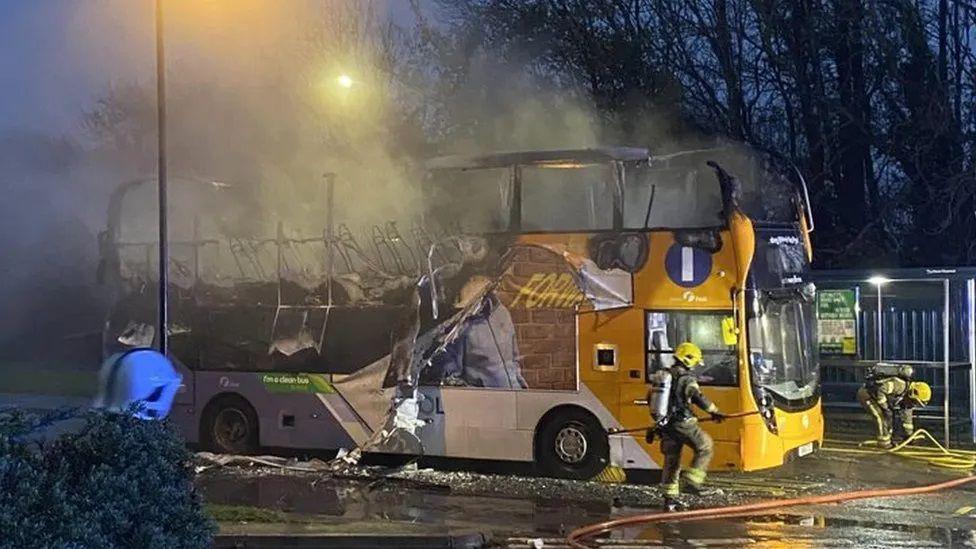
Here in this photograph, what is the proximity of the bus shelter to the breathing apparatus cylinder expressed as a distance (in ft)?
14.7

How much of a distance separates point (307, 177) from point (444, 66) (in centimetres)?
656

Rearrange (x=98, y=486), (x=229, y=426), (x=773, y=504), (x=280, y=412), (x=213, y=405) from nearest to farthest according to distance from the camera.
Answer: (x=98, y=486)
(x=773, y=504)
(x=280, y=412)
(x=229, y=426)
(x=213, y=405)

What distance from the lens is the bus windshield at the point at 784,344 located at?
10.5 metres

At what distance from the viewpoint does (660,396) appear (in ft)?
32.9

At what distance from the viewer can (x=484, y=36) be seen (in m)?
20.8

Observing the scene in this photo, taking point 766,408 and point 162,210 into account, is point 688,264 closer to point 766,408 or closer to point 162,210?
point 766,408

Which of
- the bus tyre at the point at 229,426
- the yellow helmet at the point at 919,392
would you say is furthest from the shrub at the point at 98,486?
the yellow helmet at the point at 919,392

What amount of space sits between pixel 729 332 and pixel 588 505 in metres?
2.12

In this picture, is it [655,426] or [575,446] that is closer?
[655,426]

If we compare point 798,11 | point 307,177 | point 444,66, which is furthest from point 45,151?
point 798,11

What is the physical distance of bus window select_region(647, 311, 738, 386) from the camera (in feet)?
34.4

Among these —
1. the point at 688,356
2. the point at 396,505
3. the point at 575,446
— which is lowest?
the point at 396,505

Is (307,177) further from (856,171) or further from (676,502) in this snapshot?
(856,171)

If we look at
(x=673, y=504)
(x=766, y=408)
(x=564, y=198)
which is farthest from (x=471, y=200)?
(x=673, y=504)
